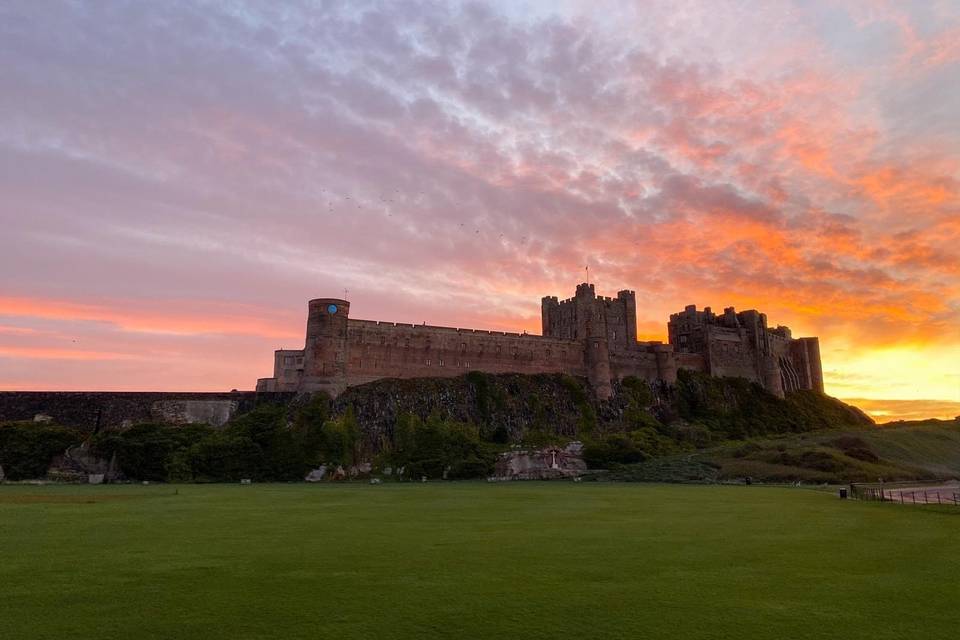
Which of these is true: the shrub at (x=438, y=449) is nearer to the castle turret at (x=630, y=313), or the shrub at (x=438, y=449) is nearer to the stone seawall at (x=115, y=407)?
the stone seawall at (x=115, y=407)

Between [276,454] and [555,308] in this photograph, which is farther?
[555,308]

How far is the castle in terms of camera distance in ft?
225

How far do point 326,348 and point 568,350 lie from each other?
33305 millimetres

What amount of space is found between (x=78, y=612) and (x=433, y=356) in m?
66.6

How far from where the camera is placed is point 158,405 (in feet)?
212

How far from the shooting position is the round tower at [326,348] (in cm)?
6644

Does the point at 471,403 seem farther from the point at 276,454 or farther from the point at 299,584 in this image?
the point at 299,584

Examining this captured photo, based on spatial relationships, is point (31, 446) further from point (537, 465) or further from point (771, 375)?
point (771, 375)

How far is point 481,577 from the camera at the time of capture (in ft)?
35.6

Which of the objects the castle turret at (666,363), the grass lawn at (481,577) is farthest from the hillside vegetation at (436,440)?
the grass lawn at (481,577)

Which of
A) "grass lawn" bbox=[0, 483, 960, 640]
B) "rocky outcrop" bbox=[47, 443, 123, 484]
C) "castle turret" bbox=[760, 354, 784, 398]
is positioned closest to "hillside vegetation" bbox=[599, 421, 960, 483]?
"castle turret" bbox=[760, 354, 784, 398]

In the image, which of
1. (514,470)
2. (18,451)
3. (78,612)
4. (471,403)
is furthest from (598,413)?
(78,612)

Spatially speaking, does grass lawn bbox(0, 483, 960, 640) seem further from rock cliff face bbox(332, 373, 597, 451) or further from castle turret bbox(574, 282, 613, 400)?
castle turret bbox(574, 282, 613, 400)

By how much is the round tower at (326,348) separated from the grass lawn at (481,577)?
45537 millimetres
